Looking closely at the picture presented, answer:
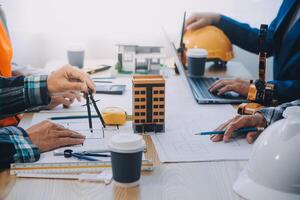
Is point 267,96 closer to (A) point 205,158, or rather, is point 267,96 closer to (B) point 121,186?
(A) point 205,158

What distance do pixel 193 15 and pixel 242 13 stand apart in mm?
503

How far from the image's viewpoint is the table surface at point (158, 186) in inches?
34.5

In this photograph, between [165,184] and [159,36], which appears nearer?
[165,184]

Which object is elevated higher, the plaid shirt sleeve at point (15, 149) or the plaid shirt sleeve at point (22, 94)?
the plaid shirt sleeve at point (22, 94)

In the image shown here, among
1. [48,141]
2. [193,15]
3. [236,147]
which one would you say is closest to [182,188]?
[236,147]

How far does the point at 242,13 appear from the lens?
2.41 meters

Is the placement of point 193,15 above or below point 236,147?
above

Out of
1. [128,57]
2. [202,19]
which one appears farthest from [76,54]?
[202,19]

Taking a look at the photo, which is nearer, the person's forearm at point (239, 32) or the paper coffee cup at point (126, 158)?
the paper coffee cup at point (126, 158)

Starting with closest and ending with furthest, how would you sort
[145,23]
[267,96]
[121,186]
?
1. [121,186]
2. [267,96]
3. [145,23]

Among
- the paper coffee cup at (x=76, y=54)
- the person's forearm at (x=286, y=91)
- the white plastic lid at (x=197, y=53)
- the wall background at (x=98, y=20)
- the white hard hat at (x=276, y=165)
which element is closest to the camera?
the white hard hat at (x=276, y=165)

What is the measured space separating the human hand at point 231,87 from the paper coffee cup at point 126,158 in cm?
73

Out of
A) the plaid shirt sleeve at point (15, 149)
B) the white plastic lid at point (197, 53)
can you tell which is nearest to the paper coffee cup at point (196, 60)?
the white plastic lid at point (197, 53)

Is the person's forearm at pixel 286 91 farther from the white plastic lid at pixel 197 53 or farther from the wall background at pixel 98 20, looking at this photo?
the wall background at pixel 98 20
